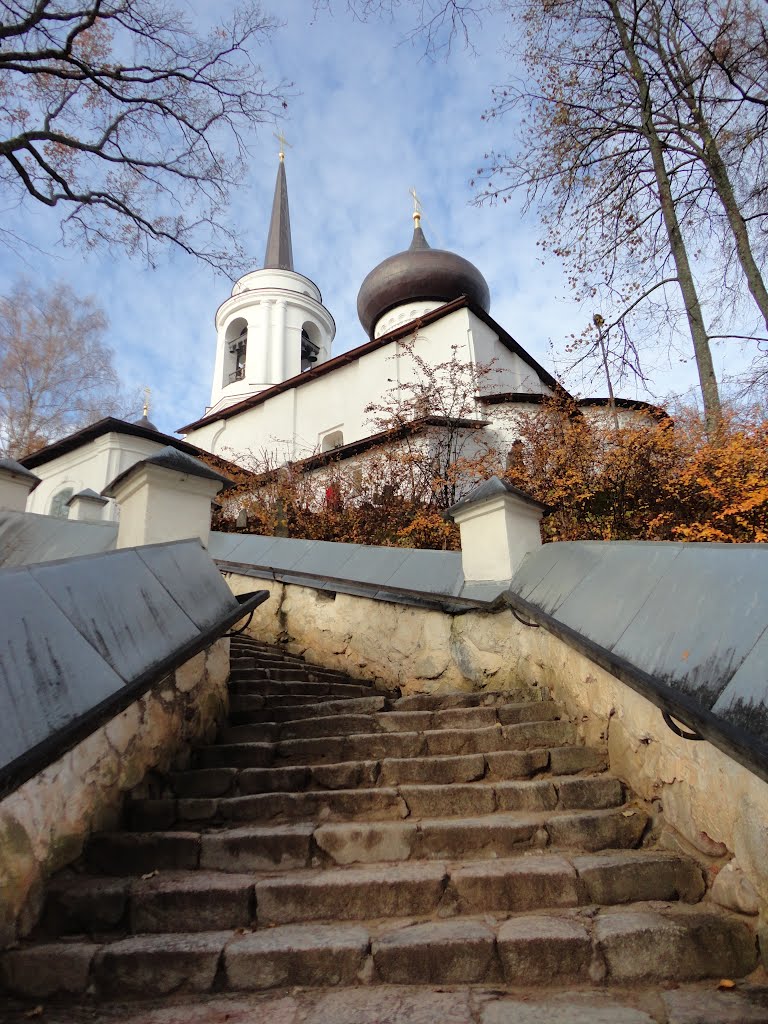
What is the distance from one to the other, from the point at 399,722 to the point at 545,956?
1732 mm

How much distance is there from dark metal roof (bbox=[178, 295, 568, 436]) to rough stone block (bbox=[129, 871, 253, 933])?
14.9 metres

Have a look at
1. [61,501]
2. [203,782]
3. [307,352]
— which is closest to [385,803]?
[203,782]

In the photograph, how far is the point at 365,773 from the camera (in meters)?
3.01

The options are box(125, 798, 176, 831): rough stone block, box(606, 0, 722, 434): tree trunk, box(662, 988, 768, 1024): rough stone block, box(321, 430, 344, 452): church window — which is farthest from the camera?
box(321, 430, 344, 452): church window

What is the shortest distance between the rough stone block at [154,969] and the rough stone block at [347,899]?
268mm

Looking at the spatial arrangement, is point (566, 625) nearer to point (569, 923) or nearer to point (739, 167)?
point (569, 923)

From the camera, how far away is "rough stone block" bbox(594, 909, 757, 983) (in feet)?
6.15

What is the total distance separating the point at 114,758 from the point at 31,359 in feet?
68.1

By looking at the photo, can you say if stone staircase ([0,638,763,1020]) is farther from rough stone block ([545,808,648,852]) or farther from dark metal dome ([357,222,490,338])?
dark metal dome ([357,222,490,338])

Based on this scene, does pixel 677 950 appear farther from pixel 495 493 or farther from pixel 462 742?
pixel 495 493

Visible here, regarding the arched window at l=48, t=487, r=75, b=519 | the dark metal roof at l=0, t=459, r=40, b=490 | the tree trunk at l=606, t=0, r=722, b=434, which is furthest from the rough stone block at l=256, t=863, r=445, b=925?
the arched window at l=48, t=487, r=75, b=519

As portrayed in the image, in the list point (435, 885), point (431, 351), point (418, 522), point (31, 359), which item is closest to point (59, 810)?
point (435, 885)

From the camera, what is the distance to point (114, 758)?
2.76 meters

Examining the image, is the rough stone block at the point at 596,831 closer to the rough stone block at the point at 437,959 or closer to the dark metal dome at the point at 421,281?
the rough stone block at the point at 437,959
